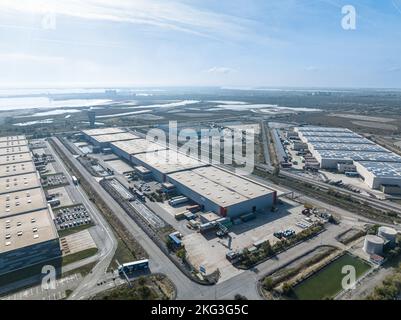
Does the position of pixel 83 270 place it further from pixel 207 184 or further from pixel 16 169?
pixel 16 169

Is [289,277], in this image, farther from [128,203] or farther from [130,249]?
[128,203]

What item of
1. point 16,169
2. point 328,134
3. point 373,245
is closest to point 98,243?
point 16,169

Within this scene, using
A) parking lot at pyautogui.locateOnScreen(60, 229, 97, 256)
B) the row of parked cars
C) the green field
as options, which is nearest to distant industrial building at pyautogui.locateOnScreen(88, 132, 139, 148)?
parking lot at pyautogui.locateOnScreen(60, 229, 97, 256)

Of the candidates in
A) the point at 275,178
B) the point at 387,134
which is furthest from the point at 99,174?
the point at 387,134

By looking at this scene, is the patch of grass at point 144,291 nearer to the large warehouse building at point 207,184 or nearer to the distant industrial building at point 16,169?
the large warehouse building at point 207,184

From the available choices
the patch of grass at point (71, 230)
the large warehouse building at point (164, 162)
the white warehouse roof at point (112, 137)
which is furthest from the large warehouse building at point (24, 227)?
the white warehouse roof at point (112, 137)

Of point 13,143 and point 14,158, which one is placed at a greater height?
point 13,143
